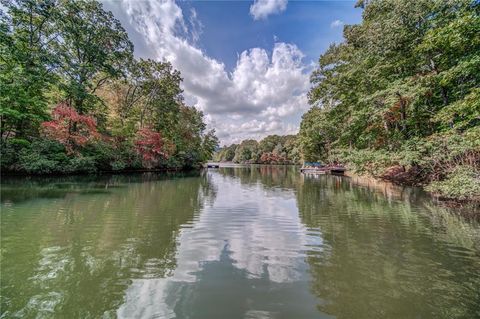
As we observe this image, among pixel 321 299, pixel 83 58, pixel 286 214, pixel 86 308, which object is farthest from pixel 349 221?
pixel 83 58

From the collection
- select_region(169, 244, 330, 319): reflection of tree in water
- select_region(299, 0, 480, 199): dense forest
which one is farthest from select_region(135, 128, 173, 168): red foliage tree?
select_region(169, 244, 330, 319): reflection of tree in water

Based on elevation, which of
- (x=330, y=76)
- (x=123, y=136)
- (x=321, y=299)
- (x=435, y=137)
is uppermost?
(x=330, y=76)

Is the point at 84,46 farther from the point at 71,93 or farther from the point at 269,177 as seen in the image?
the point at 269,177

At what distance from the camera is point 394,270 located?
385cm

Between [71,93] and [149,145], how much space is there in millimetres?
9418

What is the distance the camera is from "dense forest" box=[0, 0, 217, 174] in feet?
51.0

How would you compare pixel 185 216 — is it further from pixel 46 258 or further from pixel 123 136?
pixel 123 136

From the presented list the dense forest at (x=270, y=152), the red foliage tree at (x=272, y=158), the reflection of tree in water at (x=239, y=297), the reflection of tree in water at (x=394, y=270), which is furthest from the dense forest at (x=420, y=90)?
the red foliage tree at (x=272, y=158)

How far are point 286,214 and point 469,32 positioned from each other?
391 inches

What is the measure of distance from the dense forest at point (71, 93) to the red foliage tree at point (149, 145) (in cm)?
10

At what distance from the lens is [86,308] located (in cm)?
277

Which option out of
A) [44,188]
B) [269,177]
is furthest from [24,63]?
[269,177]

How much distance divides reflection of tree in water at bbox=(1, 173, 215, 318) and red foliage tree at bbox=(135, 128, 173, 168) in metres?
18.2

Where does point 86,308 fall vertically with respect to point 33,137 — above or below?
below
